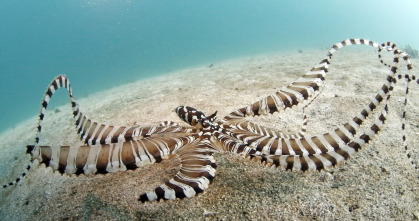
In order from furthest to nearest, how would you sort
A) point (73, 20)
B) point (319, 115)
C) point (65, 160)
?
point (73, 20), point (319, 115), point (65, 160)

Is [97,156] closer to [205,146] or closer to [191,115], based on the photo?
[205,146]

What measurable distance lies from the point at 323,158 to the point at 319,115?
11.0ft

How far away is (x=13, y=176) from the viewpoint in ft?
15.4

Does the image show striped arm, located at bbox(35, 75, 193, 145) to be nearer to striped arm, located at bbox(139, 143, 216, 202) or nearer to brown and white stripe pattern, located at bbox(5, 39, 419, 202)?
brown and white stripe pattern, located at bbox(5, 39, 419, 202)

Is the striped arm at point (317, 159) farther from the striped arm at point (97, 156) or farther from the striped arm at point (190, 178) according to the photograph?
the striped arm at point (97, 156)

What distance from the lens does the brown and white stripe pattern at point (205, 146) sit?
198 cm

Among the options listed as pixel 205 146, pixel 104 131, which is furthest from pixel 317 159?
pixel 104 131

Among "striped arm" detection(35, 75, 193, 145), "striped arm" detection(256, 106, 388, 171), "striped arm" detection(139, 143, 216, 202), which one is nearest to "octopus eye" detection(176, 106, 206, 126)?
"striped arm" detection(35, 75, 193, 145)

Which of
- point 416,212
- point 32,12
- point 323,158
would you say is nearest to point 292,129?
point 416,212

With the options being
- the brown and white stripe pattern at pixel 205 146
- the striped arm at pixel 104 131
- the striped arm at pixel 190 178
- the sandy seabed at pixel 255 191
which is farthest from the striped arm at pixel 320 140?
the striped arm at pixel 104 131

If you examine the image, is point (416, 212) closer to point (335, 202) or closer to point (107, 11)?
point (335, 202)

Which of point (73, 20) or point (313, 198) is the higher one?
point (73, 20)

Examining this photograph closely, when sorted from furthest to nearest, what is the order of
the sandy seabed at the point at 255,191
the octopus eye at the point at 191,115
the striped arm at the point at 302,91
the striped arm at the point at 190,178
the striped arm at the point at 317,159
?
the octopus eye at the point at 191,115
the striped arm at the point at 302,91
the sandy seabed at the point at 255,191
the striped arm at the point at 317,159
the striped arm at the point at 190,178

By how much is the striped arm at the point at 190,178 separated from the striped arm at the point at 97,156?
289mm
